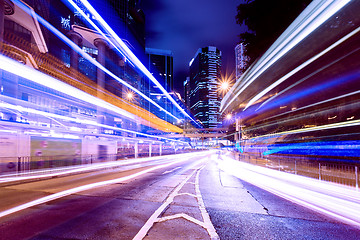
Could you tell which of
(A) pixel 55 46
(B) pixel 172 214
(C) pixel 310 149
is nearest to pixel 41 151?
(B) pixel 172 214

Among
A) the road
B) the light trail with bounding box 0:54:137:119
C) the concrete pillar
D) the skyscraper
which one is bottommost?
the road

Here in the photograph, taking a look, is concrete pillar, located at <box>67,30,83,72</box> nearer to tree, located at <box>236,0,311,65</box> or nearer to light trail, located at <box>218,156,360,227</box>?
tree, located at <box>236,0,311,65</box>

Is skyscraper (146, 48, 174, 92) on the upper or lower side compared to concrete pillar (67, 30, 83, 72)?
upper

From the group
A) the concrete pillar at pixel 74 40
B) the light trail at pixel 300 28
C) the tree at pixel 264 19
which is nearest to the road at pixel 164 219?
the light trail at pixel 300 28

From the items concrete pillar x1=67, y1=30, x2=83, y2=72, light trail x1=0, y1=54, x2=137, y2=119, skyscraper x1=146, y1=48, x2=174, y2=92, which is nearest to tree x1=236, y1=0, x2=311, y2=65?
light trail x1=0, y1=54, x2=137, y2=119

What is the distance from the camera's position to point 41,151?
1391 cm

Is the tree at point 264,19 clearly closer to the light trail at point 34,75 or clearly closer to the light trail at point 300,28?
the light trail at point 300,28

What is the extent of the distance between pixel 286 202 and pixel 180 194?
4.01 m

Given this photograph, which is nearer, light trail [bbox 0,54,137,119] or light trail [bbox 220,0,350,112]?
light trail [bbox 220,0,350,112]

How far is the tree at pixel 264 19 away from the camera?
1388 cm

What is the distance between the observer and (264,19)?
1578cm

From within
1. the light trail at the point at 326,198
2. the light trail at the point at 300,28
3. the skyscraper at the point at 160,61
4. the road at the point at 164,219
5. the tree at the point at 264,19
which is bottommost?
the light trail at the point at 326,198

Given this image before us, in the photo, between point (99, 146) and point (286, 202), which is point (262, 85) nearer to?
point (286, 202)

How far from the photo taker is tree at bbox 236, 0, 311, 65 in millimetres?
13875
